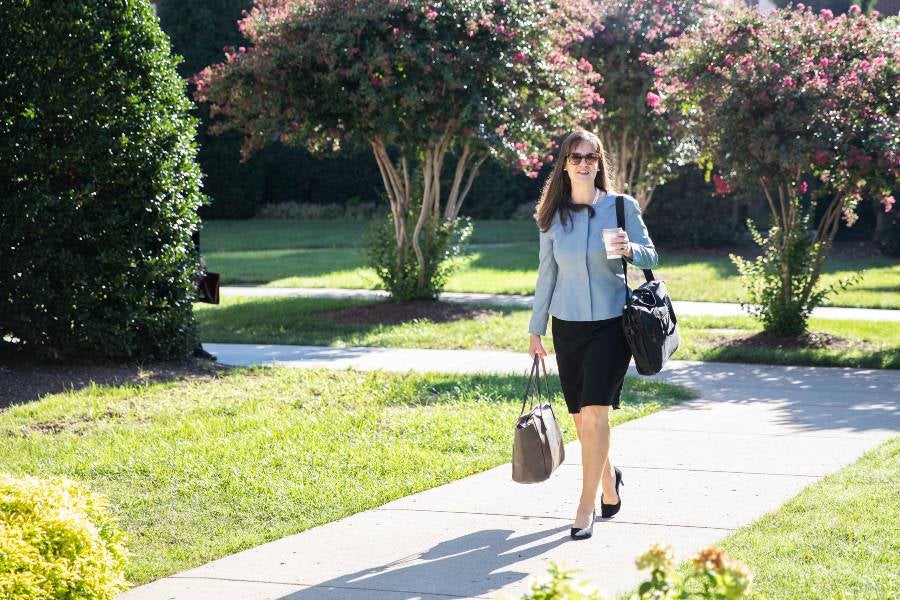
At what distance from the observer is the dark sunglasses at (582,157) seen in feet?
17.9

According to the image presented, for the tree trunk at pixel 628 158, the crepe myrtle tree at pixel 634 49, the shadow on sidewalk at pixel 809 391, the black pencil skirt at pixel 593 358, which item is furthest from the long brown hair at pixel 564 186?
the tree trunk at pixel 628 158

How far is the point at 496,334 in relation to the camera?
11.9m

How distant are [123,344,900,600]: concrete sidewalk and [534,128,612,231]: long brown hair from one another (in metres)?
1.43

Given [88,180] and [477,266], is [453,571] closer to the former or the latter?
[88,180]

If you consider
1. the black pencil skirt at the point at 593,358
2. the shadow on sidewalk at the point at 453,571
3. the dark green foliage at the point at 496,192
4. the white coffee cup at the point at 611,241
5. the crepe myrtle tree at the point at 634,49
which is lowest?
the shadow on sidewalk at the point at 453,571

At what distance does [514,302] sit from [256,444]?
7.76 meters

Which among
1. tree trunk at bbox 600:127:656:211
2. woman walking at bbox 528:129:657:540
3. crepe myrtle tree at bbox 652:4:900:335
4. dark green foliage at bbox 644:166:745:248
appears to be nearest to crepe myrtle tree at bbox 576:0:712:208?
tree trunk at bbox 600:127:656:211

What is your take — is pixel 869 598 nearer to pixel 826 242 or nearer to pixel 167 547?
pixel 167 547

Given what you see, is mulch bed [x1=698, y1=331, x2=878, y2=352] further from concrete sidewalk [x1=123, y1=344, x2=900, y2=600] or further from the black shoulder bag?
the black shoulder bag

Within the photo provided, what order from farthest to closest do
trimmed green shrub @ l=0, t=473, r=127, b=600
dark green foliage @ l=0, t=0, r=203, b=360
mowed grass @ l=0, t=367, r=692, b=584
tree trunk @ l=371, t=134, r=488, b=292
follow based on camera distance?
tree trunk @ l=371, t=134, r=488, b=292, dark green foliage @ l=0, t=0, r=203, b=360, mowed grass @ l=0, t=367, r=692, b=584, trimmed green shrub @ l=0, t=473, r=127, b=600

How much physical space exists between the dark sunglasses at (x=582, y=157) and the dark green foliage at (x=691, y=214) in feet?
51.0

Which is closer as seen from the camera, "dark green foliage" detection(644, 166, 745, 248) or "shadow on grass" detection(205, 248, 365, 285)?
"shadow on grass" detection(205, 248, 365, 285)

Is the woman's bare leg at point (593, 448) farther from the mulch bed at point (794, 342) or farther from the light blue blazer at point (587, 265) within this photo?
the mulch bed at point (794, 342)

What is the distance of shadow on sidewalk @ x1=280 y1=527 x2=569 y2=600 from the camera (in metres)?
4.66
